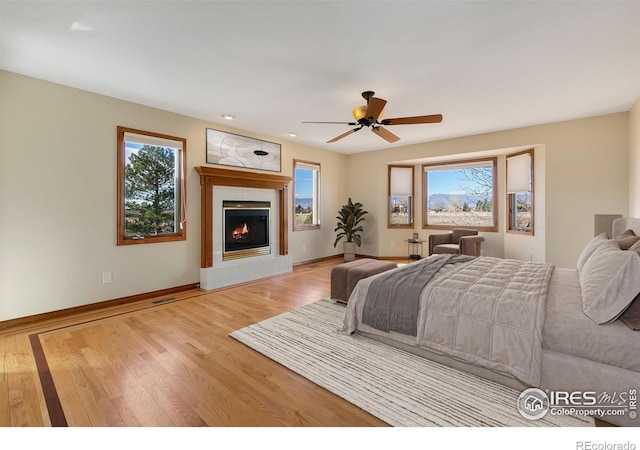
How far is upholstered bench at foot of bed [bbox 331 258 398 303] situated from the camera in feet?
11.6

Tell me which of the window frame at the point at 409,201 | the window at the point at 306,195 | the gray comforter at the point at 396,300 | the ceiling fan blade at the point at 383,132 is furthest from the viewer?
the window frame at the point at 409,201

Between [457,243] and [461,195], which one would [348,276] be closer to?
[457,243]

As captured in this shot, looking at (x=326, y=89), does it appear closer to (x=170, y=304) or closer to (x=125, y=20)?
(x=125, y=20)

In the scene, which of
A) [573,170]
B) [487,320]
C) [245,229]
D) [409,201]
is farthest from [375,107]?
[409,201]

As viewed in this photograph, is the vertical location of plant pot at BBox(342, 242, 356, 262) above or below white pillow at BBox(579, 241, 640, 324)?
below

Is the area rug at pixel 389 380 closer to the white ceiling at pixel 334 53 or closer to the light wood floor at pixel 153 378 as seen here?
the light wood floor at pixel 153 378

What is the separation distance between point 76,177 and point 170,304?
6.23 ft

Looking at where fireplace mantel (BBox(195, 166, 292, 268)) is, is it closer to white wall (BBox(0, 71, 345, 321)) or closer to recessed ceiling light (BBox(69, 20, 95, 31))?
white wall (BBox(0, 71, 345, 321))

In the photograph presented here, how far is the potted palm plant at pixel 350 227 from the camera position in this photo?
268 inches

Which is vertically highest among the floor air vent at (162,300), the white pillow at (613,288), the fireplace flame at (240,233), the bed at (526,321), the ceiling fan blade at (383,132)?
the ceiling fan blade at (383,132)

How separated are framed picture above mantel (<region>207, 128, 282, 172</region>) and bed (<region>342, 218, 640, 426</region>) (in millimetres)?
3421

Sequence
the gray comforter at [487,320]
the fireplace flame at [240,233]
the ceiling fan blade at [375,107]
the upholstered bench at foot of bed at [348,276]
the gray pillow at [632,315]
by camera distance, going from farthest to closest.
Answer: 1. the fireplace flame at [240,233]
2. the upholstered bench at foot of bed at [348,276]
3. the ceiling fan blade at [375,107]
4. the gray comforter at [487,320]
5. the gray pillow at [632,315]

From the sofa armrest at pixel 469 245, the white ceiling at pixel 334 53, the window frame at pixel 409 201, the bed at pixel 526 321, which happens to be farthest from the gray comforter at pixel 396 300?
the window frame at pixel 409 201

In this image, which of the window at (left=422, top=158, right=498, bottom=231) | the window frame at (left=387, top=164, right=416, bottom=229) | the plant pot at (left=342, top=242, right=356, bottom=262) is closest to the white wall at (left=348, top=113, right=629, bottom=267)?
the window at (left=422, top=158, right=498, bottom=231)
